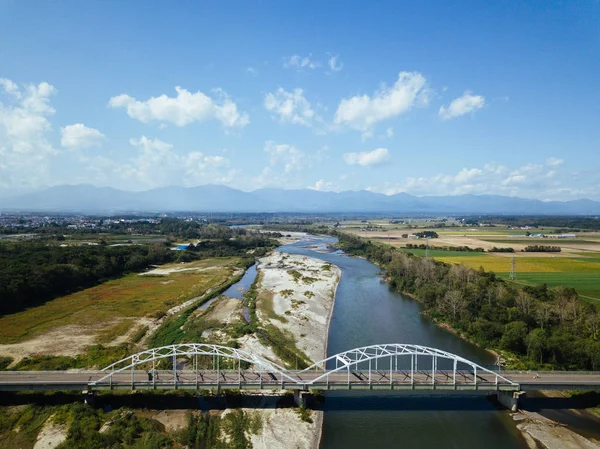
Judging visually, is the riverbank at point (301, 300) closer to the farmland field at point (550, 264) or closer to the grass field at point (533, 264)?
the grass field at point (533, 264)

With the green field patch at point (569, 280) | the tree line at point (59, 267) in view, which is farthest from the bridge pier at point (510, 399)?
the tree line at point (59, 267)

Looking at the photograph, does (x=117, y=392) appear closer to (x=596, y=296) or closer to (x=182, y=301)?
(x=182, y=301)

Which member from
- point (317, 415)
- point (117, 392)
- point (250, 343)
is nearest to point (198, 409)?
point (117, 392)

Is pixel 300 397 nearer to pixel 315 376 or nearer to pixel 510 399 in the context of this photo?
pixel 315 376

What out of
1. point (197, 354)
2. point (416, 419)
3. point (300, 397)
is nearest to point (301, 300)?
point (197, 354)

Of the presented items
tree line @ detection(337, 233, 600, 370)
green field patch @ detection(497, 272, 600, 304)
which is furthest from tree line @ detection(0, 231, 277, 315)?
green field patch @ detection(497, 272, 600, 304)

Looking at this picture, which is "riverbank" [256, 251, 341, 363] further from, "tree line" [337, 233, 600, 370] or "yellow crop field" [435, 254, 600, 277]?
"yellow crop field" [435, 254, 600, 277]
